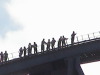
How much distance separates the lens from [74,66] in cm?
3634

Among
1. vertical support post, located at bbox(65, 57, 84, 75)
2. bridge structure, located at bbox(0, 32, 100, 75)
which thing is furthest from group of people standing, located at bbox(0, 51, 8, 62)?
vertical support post, located at bbox(65, 57, 84, 75)

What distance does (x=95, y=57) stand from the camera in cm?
3869

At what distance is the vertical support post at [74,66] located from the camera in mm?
35584

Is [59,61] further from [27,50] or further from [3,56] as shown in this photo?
[3,56]

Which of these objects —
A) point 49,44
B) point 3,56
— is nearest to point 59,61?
point 49,44

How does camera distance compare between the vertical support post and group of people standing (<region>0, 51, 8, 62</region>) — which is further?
group of people standing (<region>0, 51, 8, 62</region>)

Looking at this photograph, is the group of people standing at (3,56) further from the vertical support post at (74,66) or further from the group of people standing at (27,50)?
the vertical support post at (74,66)

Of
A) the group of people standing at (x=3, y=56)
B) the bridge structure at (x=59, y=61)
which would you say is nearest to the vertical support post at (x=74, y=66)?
the bridge structure at (x=59, y=61)

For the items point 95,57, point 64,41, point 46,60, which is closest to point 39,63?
point 46,60

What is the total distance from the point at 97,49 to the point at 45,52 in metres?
6.27

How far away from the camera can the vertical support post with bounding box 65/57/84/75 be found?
35584 millimetres

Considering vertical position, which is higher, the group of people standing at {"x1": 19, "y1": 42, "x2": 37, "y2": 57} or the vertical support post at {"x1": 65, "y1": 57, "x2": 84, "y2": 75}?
the group of people standing at {"x1": 19, "y1": 42, "x2": 37, "y2": 57}

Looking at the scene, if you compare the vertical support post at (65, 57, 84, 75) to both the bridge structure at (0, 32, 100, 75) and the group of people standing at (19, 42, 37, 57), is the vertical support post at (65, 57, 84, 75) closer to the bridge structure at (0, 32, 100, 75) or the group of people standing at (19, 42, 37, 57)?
the bridge structure at (0, 32, 100, 75)

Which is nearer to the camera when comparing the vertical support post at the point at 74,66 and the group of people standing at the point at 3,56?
the vertical support post at the point at 74,66
